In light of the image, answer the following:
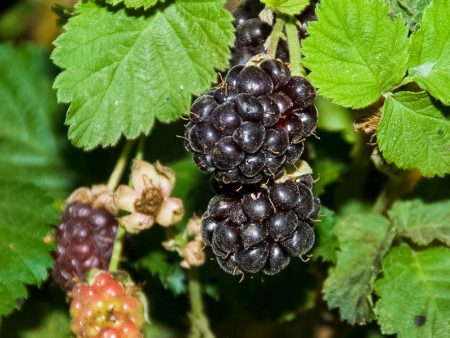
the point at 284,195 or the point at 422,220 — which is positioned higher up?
the point at 284,195

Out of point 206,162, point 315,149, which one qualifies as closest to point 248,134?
point 206,162

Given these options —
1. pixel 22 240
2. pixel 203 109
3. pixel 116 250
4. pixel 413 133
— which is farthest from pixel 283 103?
pixel 22 240

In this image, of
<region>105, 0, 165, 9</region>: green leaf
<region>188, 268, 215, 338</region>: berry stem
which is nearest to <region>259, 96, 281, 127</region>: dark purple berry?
<region>105, 0, 165, 9</region>: green leaf

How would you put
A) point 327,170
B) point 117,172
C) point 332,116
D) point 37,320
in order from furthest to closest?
point 332,116 < point 37,320 < point 327,170 < point 117,172

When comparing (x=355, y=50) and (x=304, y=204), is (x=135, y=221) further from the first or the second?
(x=355, y=50)

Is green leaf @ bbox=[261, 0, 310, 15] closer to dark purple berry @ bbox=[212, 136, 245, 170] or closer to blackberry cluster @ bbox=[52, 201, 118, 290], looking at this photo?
dark purple berry @ bbox=[212, 136, 245, 170]

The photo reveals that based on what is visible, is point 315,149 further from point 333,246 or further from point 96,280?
point 96,280

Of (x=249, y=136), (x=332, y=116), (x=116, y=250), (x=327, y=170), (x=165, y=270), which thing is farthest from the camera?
(x=332, y=116)
